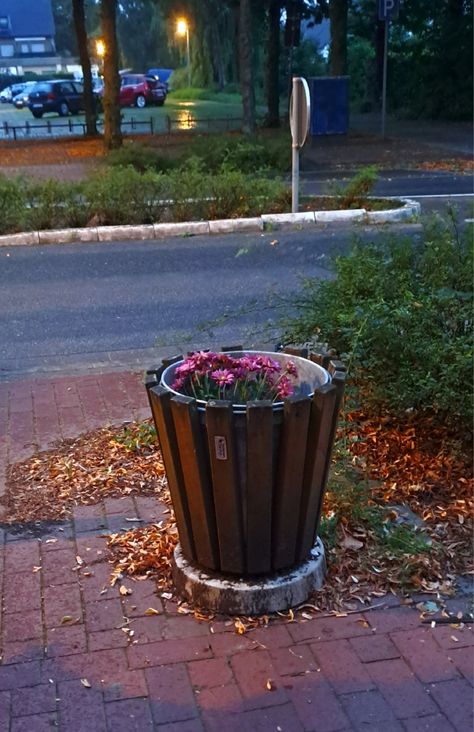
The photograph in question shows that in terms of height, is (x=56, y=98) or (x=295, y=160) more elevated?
(x=295, y=160)

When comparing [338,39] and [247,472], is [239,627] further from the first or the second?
[338,39]

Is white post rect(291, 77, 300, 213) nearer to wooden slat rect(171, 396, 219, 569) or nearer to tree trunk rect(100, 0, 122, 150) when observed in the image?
wooden slat rect(171, 396, 219, 569)

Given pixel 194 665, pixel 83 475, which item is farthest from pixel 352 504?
pixel 83 475

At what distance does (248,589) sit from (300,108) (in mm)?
9174

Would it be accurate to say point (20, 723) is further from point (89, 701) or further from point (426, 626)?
point (426, 626)

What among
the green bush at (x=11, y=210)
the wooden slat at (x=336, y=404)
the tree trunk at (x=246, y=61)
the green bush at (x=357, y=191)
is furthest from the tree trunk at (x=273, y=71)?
the wooden slat at (x=336, y=404)

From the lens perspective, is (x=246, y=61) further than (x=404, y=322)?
Yes

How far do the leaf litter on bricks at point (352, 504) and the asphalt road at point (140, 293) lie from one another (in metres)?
1.35

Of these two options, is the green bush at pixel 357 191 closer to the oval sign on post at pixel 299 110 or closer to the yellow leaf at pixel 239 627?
the oval sign on post at pixel 299 110

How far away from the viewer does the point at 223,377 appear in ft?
10.6

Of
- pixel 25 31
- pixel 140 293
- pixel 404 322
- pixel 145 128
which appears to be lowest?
pixel 145 128

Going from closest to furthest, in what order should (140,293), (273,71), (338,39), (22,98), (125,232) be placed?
(140,293), (125,232), (338,39), (273,71), (22,98)

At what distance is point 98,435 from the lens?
188 inches

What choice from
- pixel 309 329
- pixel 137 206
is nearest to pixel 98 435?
pixel 309 329
